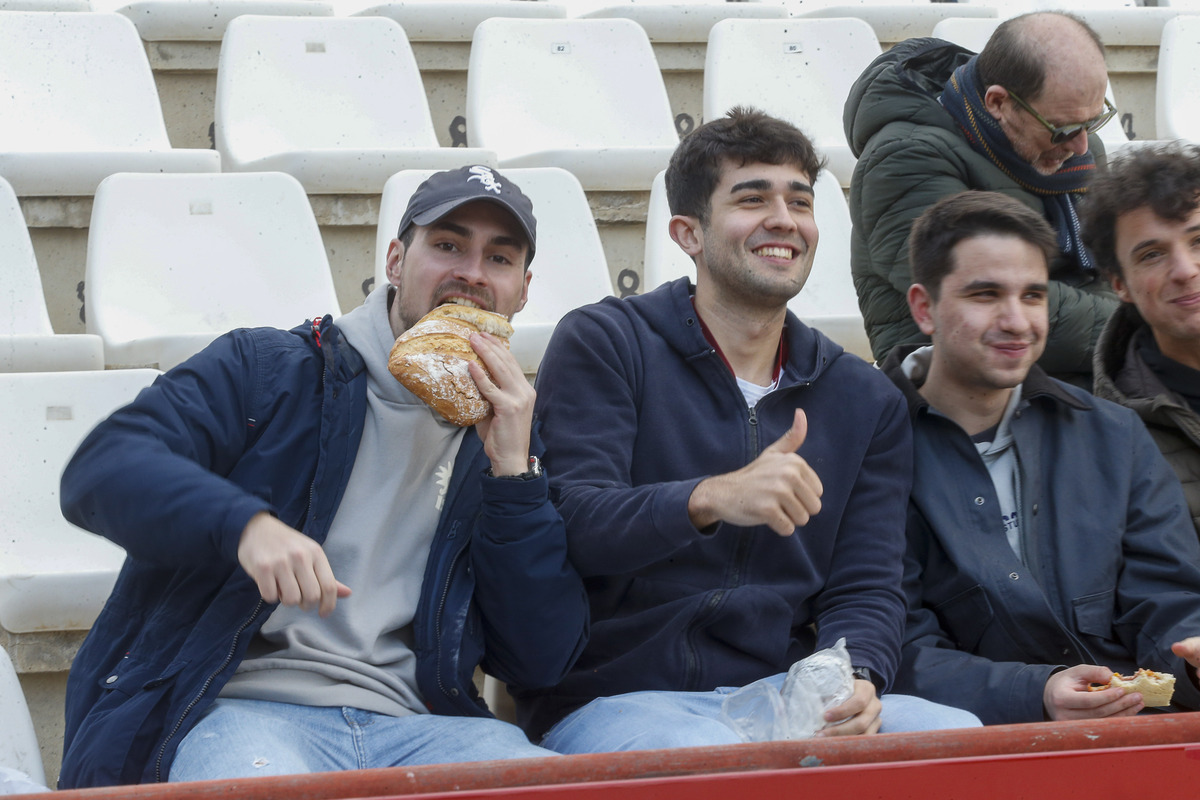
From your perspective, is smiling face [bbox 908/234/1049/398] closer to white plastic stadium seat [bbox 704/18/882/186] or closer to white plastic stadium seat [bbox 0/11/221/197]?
white plastic stadium seat [bbox 704/18/882/186]

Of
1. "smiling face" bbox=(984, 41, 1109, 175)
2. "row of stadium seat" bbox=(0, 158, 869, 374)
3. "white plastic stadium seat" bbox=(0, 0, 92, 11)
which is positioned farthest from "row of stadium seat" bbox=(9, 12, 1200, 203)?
"smiling face" bbox=(984, 41, 1109, 175)

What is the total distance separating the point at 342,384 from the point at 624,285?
6.32 ft

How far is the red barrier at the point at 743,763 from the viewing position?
982 millimetres

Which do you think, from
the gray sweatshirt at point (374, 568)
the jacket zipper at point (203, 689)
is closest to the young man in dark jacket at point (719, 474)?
the gray sweatshirt at point (374, 568)

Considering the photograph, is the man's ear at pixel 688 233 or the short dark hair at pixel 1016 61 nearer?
the man's ear at pixel 688 233

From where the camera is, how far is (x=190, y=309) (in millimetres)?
2998

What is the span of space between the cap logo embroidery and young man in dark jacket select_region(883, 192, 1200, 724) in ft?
2.76

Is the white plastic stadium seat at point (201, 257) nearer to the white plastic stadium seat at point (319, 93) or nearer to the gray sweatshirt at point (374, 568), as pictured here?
the white plastic stadium seat at point (319, 93)

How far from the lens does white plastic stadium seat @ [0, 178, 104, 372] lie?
8.82 feet

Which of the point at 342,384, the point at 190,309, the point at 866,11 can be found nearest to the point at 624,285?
the point at 190,309

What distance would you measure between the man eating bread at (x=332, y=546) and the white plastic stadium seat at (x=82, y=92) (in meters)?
1.76

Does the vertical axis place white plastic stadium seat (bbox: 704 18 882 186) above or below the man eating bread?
above

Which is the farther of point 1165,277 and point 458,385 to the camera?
point 1165,277

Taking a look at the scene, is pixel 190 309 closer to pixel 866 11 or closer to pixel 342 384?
pixel 342 384
